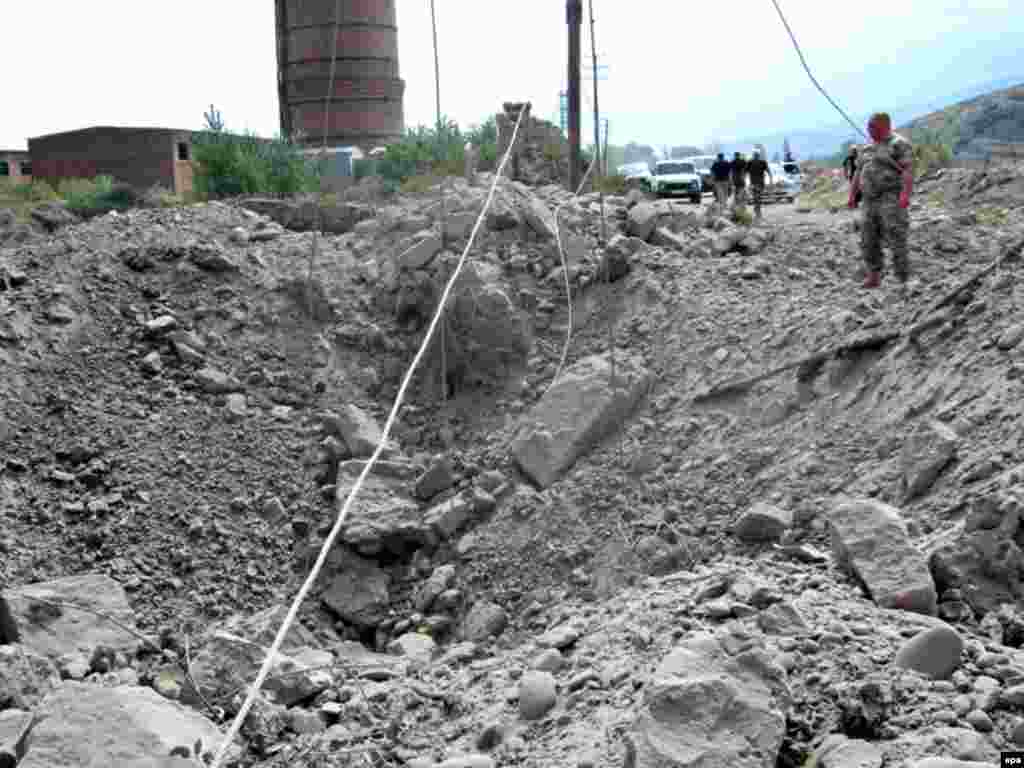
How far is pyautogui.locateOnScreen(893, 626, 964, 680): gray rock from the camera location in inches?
144

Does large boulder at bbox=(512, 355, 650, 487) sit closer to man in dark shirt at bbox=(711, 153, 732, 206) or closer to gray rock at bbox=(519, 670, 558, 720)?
gray rock at bbox=(519, 670, 558, 720)

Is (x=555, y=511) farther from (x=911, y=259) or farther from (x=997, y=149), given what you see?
(x=997, y=149)

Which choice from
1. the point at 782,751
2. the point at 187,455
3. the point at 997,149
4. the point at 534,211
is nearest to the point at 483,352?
the point at 534,211

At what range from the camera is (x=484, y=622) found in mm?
6289

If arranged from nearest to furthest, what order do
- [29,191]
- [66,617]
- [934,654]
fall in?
[934,654], [66,617], [29,191]

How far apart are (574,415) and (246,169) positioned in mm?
10630

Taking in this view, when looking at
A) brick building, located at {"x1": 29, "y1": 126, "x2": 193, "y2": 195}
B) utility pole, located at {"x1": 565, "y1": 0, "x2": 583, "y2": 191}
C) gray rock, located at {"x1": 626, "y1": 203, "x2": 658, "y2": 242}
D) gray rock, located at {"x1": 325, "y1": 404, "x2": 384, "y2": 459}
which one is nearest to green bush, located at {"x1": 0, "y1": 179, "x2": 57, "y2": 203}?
brick building, located at {"x1": 29, "y1": 126, "x2": 193, "y2": 195}

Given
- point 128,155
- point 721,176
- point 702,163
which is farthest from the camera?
point 128,155

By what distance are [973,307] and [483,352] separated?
357cm

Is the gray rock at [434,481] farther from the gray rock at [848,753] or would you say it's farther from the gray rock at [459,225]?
the gray rock at [848,753]

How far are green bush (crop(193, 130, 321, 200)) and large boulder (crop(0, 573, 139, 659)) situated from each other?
1073 centimetres

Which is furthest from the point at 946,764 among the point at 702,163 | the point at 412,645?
the point at 702,163

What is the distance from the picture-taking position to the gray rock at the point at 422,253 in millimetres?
9359

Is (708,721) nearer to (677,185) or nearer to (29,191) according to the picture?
(677,185)
